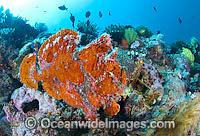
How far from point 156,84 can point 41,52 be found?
9.89 ft

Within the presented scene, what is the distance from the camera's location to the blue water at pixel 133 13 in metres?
98.7

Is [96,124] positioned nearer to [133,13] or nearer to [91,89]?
[91,89]

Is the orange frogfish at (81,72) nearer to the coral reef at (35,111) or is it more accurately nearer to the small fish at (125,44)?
the coral reef at (35,111)

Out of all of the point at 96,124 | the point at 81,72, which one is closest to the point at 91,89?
the point at 81,72

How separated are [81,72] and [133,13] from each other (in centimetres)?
13058

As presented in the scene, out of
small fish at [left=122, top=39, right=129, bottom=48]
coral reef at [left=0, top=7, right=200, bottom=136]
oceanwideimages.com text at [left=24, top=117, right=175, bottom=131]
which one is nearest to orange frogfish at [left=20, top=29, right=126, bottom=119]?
coral reef at [left=0, top=7, right=200, bottom=136]

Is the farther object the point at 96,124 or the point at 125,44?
the point at 125,44

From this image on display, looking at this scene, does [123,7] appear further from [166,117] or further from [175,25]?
[166,117]

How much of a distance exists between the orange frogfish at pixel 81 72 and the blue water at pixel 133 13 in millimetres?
97906

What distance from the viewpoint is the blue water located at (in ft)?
324

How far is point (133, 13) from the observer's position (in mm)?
119188

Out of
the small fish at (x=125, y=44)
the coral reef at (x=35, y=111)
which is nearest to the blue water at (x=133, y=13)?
the small fish at (x=125, y=44)

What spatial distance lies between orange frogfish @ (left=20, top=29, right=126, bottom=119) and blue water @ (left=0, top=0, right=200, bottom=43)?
3855 inches

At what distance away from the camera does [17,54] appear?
4973 mm
